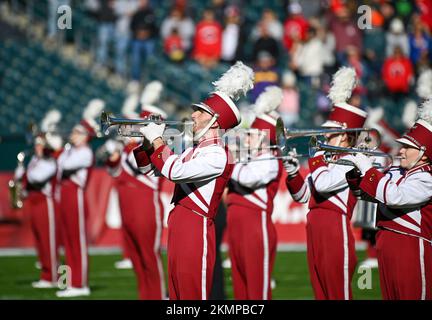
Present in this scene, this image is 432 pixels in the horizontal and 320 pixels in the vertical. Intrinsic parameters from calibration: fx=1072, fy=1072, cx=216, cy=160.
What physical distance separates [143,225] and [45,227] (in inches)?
94.5

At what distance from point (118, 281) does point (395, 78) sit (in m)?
8.97

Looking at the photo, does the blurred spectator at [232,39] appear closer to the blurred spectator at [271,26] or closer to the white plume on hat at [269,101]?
the blurred spectator at [271,26]

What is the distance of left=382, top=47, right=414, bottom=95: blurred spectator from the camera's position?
20.1 meters

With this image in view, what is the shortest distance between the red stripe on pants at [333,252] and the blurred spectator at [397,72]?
12000 millimetres

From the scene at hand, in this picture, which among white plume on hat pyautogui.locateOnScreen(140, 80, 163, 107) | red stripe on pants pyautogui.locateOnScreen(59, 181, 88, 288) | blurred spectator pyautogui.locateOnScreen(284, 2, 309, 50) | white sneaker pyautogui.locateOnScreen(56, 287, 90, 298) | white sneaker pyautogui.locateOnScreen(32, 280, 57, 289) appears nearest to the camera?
white plume on hat pyautogui.locateOnScreen(140, 80, 163, 107)

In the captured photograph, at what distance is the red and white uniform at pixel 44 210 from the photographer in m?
12.6

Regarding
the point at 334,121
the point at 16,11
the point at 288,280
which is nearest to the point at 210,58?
the point at 16,11

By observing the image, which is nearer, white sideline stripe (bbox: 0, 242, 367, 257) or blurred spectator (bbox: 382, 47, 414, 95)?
white sideline stripe (bbox: 0, 242, 367, 257)

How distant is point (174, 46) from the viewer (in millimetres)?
19672

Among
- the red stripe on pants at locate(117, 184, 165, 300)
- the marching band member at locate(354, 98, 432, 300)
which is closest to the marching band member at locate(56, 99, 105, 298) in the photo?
the red stripe on pants at locate(117, 184, 165, 300)

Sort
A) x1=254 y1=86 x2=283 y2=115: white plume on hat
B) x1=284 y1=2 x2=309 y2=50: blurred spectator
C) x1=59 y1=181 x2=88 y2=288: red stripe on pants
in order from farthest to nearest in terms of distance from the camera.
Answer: x1=284 y1=2 x2=309 y2=50: blurred spectator < x1=59 y1=181 x2=88 y2=288: red stripe on pants < x1=254 y1=86 x2=283 y2=115: white plume on hat

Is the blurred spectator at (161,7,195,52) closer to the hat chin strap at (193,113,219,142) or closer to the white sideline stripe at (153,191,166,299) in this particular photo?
the white sideline stripe at (153,191,166,299)

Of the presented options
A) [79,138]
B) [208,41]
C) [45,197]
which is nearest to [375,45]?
[208,41]

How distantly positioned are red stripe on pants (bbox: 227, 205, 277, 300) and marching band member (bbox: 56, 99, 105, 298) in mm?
2922
